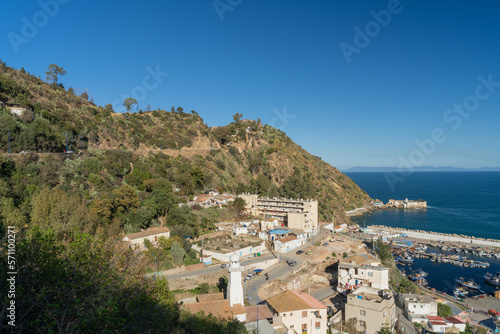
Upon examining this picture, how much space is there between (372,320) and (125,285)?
16173 millimetres

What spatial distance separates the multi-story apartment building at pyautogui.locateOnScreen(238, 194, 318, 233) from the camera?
40719mm

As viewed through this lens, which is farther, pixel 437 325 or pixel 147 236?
pixel 147 236

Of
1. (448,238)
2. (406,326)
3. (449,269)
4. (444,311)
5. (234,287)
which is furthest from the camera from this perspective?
(448,238)

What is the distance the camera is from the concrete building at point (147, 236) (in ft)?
75.0

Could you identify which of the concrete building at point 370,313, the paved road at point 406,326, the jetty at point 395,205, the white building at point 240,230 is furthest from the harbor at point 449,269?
the jetty at point 395,205

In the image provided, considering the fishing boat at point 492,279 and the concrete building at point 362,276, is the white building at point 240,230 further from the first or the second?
the fishing boat at point 492,279

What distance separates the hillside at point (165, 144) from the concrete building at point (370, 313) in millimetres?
23254

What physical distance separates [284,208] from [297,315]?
26434 mm

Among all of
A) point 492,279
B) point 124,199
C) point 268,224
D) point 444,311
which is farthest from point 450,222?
point 124,199

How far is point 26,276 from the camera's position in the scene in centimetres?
757

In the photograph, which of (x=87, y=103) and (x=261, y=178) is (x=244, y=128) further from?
(x=87, y=103)

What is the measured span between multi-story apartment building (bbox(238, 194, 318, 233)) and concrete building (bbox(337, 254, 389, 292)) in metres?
13.0

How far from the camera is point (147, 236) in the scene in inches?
Result: 945

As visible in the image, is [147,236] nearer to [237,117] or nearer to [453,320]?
[453,320]
